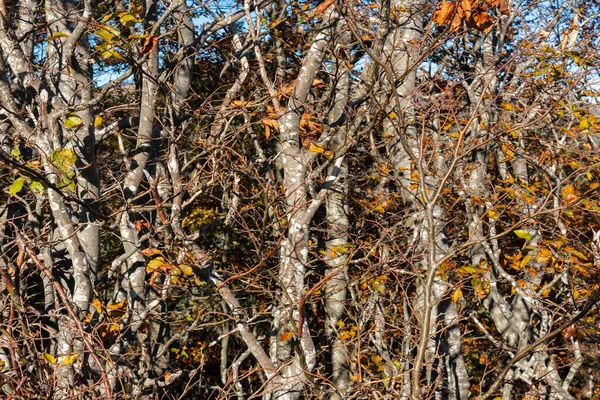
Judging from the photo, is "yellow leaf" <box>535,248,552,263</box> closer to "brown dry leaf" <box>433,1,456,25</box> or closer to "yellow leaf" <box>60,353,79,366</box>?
"brown dry leaf" <box>433,1,456,25</box>

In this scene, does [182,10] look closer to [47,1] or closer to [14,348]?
[47,1]

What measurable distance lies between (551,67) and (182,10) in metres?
4.34

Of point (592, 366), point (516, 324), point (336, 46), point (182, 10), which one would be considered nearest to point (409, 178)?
point (336, 46)

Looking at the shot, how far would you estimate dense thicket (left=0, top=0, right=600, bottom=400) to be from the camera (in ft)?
16.5

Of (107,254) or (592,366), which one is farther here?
(592,366)

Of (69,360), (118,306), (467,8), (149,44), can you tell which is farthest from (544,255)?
(69,360)

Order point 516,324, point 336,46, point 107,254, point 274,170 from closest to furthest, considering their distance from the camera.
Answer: point 336,46 → point 516,324 → point 274,170 → point 107,254

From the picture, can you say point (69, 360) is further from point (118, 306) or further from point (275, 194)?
point (275, 194)

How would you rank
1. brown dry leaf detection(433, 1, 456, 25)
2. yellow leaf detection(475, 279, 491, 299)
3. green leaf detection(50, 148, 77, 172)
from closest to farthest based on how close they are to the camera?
brown dry leaf detection(433, 1, 456, 25) < green leaf detection(50, 148, 77, 172) < yellow leaf detection(475, 279, 491, 299)

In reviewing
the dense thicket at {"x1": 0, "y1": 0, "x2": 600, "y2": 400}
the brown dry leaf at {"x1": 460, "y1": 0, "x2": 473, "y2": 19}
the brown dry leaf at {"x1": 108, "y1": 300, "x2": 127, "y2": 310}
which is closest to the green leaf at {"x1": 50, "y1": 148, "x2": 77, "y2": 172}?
the dense thicket at {"x1": 0, "y1": 0, "x2": 600, "y2": 400}

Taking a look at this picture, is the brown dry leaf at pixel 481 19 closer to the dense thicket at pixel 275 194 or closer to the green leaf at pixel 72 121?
the dense thicket at pixel 275 194

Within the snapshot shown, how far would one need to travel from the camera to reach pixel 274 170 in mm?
8711

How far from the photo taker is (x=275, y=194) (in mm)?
5965

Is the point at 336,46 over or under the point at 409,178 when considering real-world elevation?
over
